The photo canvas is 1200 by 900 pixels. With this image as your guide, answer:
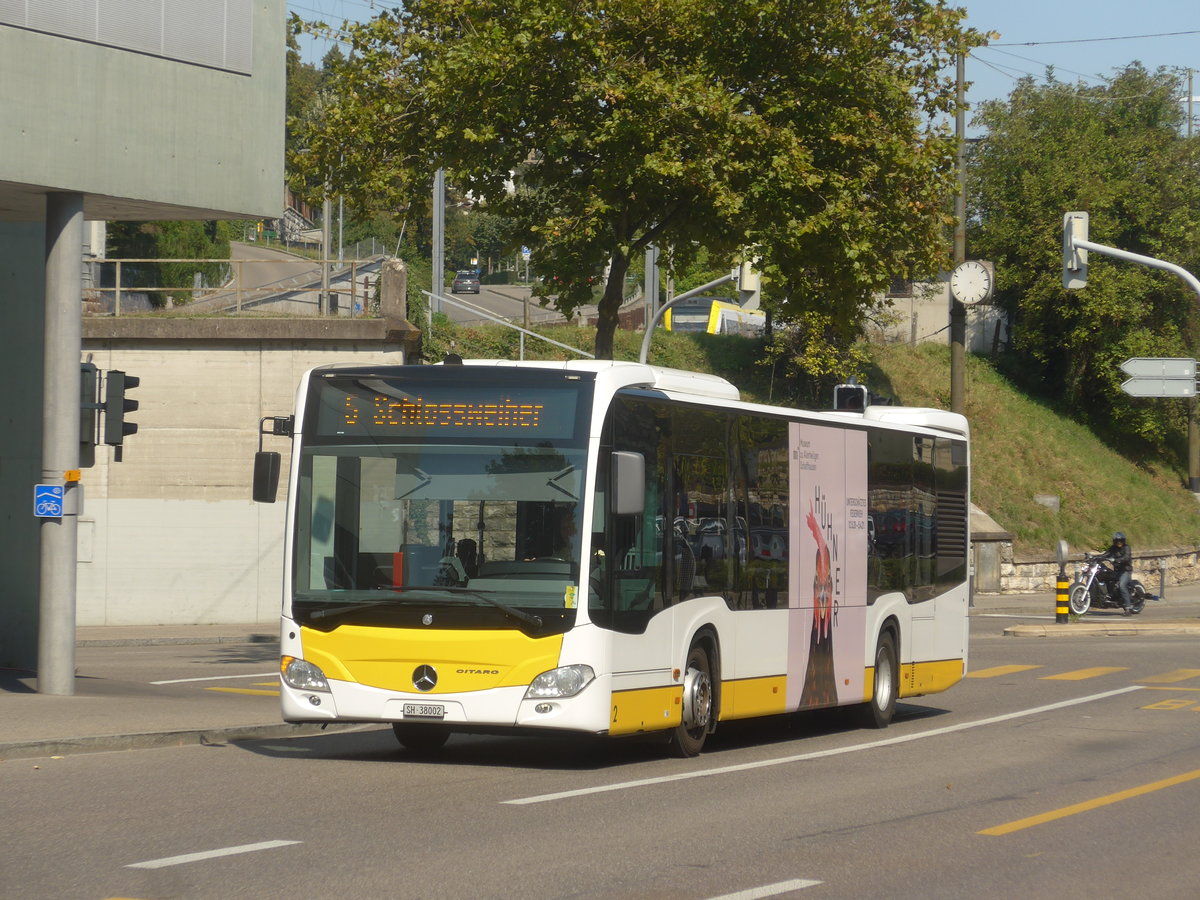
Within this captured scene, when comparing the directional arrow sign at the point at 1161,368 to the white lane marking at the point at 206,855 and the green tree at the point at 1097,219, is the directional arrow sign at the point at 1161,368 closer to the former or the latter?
the green tree at the point at 1097,219

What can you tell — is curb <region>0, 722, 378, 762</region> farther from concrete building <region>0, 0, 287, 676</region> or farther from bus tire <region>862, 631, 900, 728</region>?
bus tire <region>862, 631, 900, 728</region>

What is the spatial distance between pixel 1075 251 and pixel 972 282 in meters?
18.7

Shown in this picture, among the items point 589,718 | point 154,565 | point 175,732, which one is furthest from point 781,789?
point 154,565

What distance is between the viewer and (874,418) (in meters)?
17.0

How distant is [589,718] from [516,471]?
175 centimetres

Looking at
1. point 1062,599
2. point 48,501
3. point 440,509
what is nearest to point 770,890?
point 440,509

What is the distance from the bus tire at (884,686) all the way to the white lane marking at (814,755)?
0.60m

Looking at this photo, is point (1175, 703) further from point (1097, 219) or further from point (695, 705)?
point (1097, 219)

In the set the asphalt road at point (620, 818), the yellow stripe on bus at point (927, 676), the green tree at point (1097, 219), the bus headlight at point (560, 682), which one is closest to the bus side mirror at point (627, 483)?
the bus headlight at point (560, 682)

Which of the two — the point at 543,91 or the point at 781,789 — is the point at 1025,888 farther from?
the point at 543,91

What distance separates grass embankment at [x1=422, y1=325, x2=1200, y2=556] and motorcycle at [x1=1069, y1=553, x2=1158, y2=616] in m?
10.3

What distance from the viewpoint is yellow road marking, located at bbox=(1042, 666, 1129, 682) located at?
21.4 metres

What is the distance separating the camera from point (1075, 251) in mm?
25984

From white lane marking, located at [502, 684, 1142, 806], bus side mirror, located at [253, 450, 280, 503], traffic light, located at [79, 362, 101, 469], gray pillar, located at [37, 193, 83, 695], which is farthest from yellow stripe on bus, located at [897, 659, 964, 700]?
traffic light, located at [79, 362, 101, 469]
